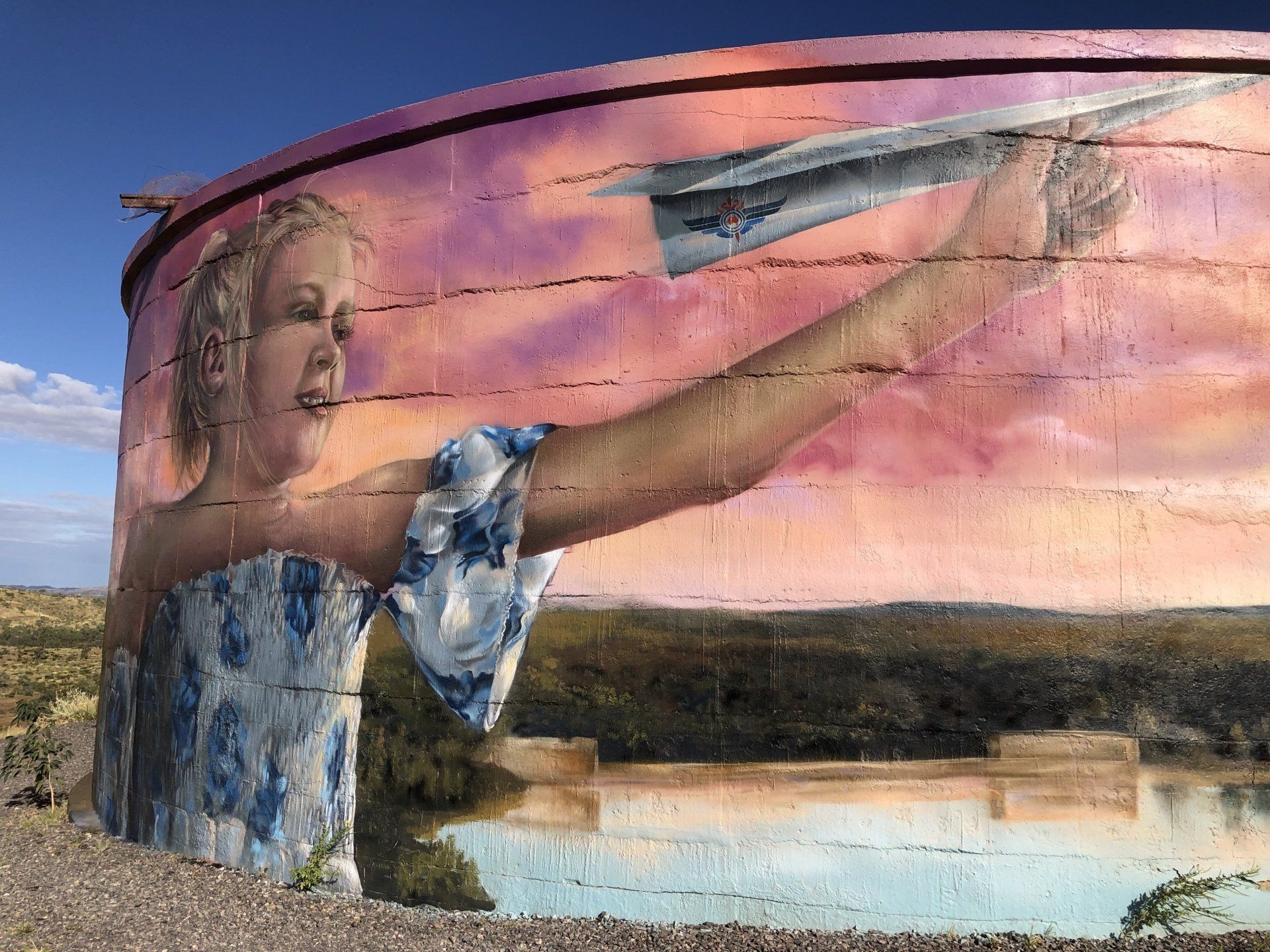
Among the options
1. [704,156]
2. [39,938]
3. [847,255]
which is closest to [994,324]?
[847,255]

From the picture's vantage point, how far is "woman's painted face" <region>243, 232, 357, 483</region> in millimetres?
6125

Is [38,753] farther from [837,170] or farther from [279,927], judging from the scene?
[837,170]

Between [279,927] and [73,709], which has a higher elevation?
[279,927]

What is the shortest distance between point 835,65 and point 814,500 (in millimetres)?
2411

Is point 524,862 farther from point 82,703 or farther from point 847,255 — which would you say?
point 82,703

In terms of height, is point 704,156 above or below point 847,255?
above

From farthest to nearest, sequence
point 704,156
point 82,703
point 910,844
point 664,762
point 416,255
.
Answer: point 82,703 < point 416,255 < point 704,156 < point 664,762 < point 910,844

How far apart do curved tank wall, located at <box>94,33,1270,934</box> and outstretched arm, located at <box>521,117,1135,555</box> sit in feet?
0.07

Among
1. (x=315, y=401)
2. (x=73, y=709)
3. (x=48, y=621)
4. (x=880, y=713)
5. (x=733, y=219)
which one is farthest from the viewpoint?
(x=48, y=621)

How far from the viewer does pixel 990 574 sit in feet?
15.4

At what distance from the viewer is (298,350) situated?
6301 mm

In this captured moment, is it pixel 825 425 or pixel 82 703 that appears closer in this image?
pixel 825 425

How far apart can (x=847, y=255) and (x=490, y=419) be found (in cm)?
224

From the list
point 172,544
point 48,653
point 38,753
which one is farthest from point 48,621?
point 172,544
